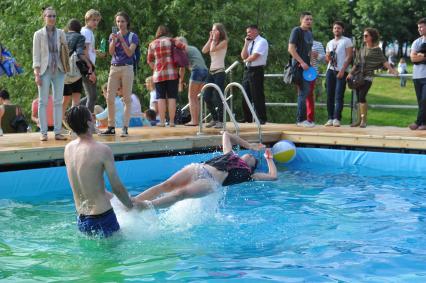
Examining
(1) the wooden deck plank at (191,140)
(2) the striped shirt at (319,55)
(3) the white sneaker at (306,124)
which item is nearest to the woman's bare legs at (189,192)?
(1) the wooden deck plank at (191,140)

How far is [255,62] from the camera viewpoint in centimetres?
1278

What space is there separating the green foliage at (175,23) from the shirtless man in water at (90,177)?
12084 millimetres

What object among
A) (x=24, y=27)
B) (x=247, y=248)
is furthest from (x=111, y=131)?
(x=24, y=27)

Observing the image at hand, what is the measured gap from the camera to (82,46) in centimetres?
1058

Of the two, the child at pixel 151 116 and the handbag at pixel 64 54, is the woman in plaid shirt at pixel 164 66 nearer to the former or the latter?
the child at pixel 151 116

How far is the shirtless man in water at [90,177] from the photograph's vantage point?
6.02 metres

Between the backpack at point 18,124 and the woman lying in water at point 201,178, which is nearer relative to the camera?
the woman lying in water at point 201,178

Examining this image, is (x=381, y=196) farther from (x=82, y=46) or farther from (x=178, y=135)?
(x=82, y=46)

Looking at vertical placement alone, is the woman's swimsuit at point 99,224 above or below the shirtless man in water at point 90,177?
below

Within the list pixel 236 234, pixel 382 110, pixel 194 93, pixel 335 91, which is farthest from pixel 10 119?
pixel 382 110

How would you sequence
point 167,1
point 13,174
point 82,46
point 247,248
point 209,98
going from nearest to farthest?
1. point 247,248
2. point 13,174
3. point 82,46
4. point 209,98
5. point 167,1

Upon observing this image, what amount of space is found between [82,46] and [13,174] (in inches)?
95.9

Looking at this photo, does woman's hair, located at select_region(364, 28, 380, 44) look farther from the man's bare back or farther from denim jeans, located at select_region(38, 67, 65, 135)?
the man's bare back

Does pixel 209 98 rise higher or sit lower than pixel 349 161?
higher
